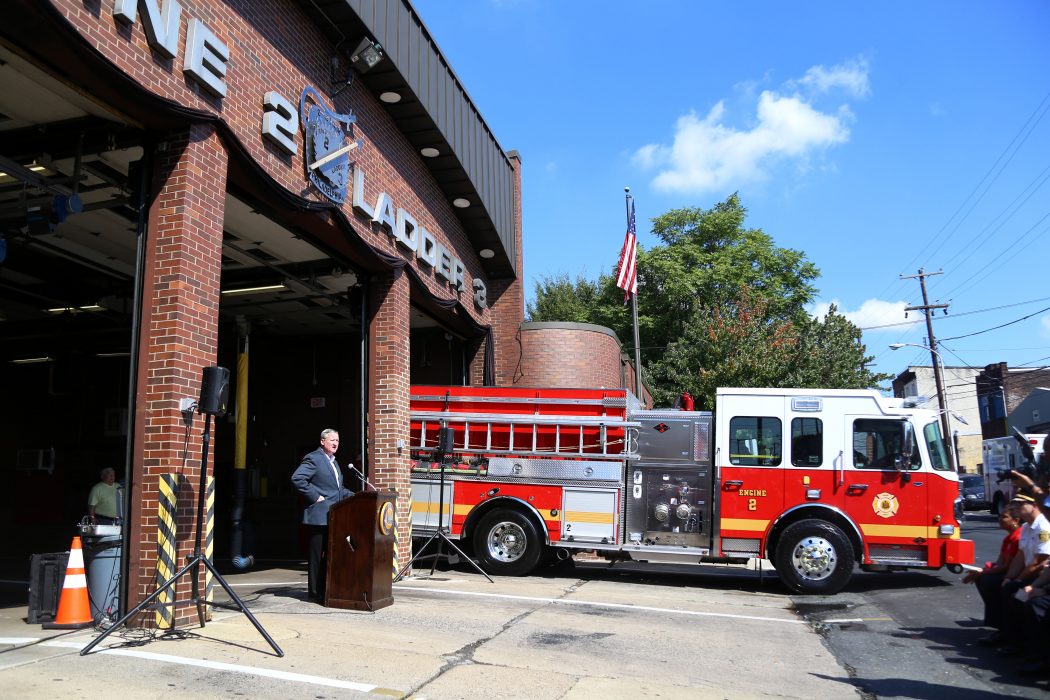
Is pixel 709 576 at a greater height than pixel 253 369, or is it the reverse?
pixel 253 369

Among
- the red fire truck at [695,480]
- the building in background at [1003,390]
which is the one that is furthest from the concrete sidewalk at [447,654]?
the building in background at [1003,390]

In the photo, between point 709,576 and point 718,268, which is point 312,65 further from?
point 718,268

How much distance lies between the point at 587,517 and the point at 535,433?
1576 mm

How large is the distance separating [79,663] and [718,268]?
35722 mm

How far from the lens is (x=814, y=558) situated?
11578 millimetres

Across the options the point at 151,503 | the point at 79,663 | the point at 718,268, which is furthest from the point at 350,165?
the point at 718,268

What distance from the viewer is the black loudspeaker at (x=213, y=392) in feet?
22.9

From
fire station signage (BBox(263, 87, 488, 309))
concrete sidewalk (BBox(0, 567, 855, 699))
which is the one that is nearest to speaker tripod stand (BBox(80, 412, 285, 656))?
concrete sidewalk (BBox(0, 567, 855, 699))

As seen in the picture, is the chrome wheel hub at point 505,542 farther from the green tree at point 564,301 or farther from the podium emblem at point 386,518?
the green tree at point 564,301

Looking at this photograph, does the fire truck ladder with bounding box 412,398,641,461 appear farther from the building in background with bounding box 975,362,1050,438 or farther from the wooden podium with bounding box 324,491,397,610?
the building in background with bounding box 975,362,1050,438

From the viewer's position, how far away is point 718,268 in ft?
127

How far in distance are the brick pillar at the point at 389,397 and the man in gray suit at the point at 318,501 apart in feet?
9.65

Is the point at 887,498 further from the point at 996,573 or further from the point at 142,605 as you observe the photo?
the point at 142,605

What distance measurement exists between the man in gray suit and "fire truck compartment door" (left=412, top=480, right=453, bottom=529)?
13.4 feet
